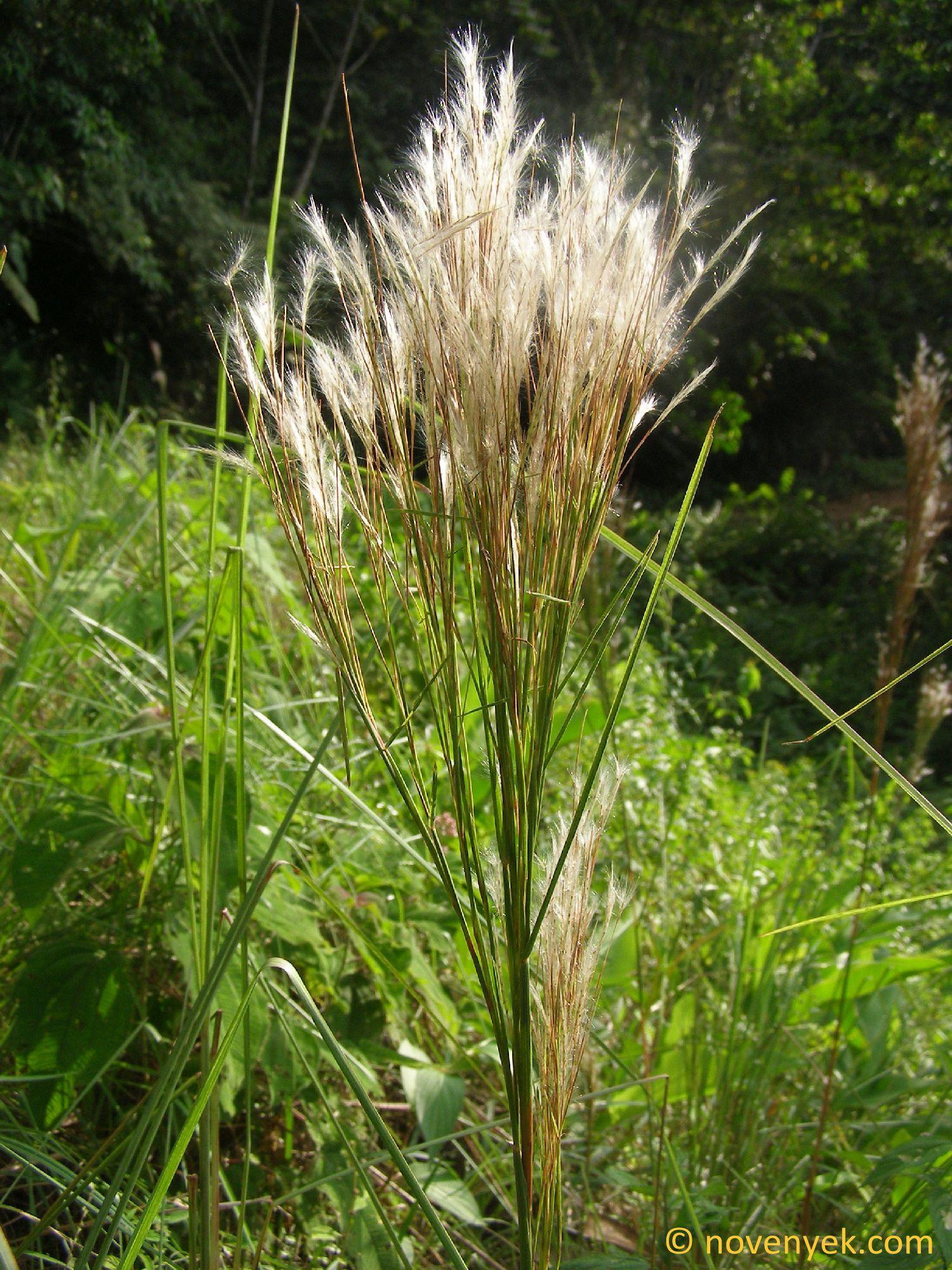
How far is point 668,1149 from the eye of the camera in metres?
1.01

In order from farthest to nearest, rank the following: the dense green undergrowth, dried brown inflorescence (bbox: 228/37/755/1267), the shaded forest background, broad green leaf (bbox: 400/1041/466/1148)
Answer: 1. the shaded forest background
2. broad green leaf (bbox: 400/1041/466/1148)
3. the dense green undergrowth
4. dried brown inflorescence (bbox: 228/37/755/1267)

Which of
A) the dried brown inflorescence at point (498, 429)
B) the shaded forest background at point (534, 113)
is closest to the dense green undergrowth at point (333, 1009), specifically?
the dried brown inflorescence at point (498, 429)

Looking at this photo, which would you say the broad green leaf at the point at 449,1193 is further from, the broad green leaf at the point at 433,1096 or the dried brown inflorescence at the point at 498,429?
the dried brown inflorescence at the point at 498,429

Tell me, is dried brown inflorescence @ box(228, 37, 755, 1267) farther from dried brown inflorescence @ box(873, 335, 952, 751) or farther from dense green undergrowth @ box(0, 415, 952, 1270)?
dried brown inflorescence @ box(873, 335, 952, 751)

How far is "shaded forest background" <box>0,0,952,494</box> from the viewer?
23.3 feet

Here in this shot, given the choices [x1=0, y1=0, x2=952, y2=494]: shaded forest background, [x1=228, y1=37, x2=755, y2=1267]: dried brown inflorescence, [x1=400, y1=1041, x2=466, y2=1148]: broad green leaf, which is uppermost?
[x1=0, y1=0, x2=952, y2=494]: shaded forest background

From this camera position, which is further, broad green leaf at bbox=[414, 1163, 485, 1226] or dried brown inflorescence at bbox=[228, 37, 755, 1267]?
broad green leaf at bbox=[414, 1163, 485, 1226]

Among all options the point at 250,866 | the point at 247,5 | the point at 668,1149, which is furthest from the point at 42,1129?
the point at 247,5

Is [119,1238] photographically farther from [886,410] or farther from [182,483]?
[886,410]

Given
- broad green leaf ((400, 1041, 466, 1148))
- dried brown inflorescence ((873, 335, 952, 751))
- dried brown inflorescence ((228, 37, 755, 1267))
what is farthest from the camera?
dried brown inflorescence ((873, 335, 952, 751))

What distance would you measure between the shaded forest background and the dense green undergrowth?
616cm

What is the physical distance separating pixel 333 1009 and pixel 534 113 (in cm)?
980

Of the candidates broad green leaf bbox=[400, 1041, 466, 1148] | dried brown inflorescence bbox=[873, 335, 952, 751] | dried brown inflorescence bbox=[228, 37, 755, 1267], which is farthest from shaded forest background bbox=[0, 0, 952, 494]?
dried brown inflorescence bbox=[228, 37, 755, 1267]

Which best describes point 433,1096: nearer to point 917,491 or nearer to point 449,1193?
point 449,1193
